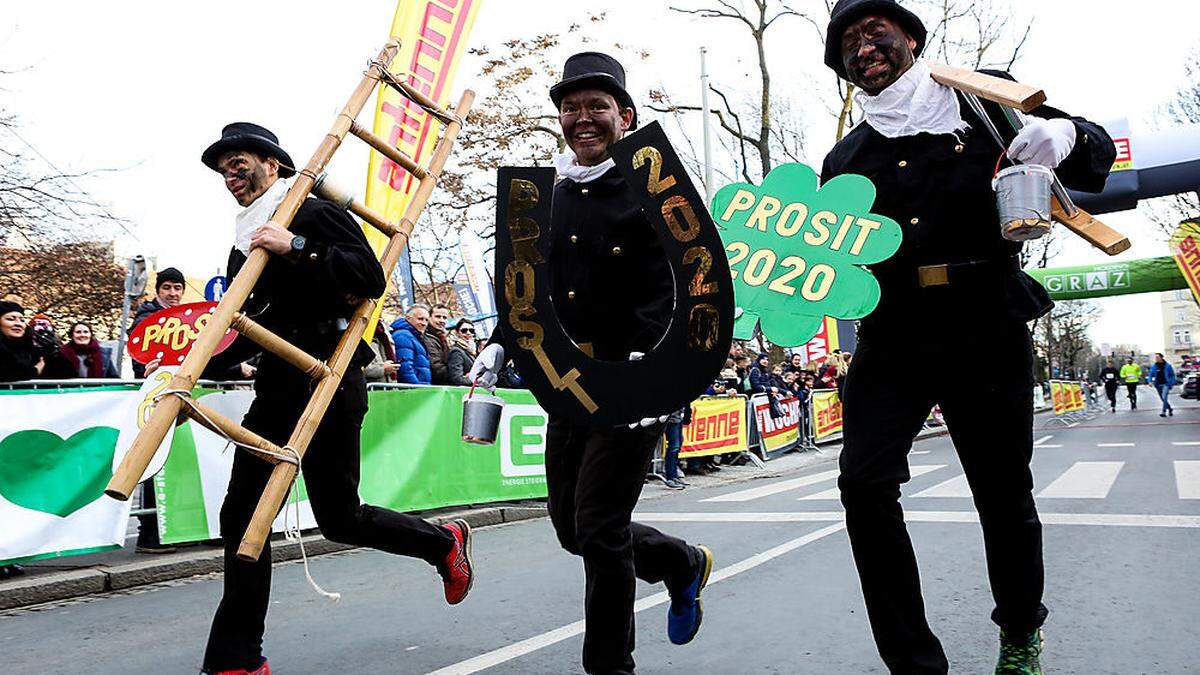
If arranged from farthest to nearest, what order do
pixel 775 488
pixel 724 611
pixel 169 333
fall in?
1. pixel 775 488
2. pixel 169 333
3. pixel 724 611

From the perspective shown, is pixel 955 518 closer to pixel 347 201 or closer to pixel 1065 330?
pixel 347 201

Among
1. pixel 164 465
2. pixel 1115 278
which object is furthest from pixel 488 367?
pixel 1115 278

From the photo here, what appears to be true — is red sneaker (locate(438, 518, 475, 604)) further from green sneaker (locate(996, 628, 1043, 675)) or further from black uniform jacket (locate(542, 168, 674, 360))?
green sneaker (locate(996, 628, 1043, 675))

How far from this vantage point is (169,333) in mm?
5328

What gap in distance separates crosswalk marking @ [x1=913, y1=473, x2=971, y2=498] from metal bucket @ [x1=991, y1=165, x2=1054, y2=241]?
6557 mm

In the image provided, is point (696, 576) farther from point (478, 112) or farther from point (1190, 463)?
point (478, 112)

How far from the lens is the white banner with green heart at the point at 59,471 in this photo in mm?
5934

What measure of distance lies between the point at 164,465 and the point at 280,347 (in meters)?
4.23

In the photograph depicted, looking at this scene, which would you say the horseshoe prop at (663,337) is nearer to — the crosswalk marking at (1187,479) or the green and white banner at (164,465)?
the green and white banner at (164,465)

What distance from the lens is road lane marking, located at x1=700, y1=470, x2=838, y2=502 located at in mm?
9891

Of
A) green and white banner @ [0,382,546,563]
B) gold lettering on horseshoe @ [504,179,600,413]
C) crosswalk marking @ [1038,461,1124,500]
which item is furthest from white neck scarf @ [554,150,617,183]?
crosswalk marking @ [1038,461,1124,500]

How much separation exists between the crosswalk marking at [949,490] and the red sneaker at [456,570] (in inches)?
230

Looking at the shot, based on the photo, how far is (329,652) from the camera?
156 inches

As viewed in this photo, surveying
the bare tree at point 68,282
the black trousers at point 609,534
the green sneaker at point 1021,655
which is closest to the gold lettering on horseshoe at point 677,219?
the black trousers at point 609,534
